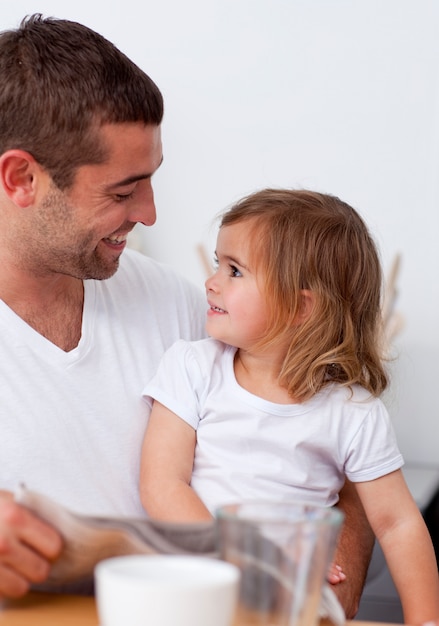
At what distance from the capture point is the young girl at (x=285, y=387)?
1553 millimetres

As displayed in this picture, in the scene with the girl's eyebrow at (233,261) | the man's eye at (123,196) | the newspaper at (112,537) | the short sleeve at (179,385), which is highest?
the man's eye at (123,196)

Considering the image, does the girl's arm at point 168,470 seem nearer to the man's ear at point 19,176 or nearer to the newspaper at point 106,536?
the man's ear at point 19,176

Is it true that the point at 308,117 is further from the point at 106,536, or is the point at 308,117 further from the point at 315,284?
the point at 106,536

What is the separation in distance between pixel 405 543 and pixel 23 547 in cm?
80

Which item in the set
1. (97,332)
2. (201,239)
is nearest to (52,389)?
(97,332)

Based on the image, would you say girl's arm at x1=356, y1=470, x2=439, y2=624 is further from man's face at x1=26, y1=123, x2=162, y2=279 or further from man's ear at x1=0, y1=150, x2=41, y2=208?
man's ear at x1=0, y1=150, x2=41, y2=208

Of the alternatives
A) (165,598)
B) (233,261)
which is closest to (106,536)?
(165,598)

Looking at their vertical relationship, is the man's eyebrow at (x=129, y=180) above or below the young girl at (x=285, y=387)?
above

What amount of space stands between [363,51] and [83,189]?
2.64 m

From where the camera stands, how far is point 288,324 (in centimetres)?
167

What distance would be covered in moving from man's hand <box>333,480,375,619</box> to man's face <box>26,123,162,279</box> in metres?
0.58

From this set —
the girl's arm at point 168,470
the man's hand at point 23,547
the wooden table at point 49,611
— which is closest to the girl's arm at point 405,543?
the girl's arm at point 168,470

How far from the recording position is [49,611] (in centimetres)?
93

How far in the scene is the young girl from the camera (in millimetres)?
1553
